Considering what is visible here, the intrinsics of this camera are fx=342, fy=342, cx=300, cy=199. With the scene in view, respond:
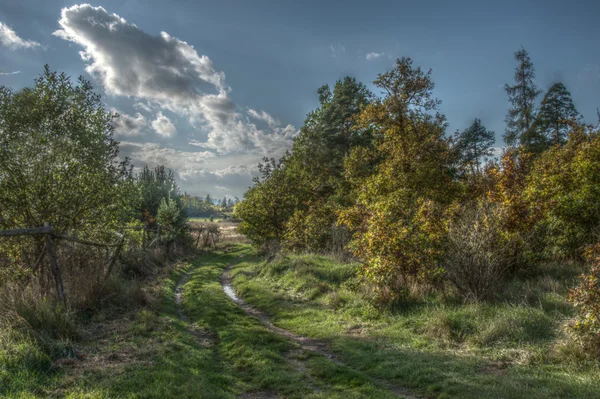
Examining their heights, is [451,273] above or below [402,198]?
below

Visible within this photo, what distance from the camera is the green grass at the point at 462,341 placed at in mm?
6000

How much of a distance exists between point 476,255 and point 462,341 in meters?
2.87

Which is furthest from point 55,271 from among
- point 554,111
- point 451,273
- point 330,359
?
point 554,111

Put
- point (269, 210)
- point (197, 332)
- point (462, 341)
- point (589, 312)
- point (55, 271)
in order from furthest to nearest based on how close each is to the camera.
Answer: point (269, 210), point (197, 332), point (55, 271), point (462, 341), point (589, 312)

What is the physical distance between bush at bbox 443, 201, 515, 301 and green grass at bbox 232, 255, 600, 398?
1.91ft

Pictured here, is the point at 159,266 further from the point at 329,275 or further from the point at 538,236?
the point at 538,236

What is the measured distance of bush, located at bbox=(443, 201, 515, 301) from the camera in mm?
10070

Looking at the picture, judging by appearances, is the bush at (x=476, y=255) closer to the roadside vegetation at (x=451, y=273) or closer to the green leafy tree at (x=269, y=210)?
the roadside vegetation at (x=451, y=273)

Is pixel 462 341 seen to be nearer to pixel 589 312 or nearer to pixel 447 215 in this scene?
pixel 589 312

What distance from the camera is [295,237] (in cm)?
2491

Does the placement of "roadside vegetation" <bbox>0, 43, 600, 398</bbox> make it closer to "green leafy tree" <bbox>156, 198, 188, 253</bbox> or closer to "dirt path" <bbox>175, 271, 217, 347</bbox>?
"dirt path" <bbox>175, 271, 217, 347</bbox>

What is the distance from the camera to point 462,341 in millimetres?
8398

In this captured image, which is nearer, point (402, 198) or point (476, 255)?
point (476, 255)

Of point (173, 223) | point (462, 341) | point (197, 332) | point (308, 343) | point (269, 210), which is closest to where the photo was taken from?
point (462, 341)
